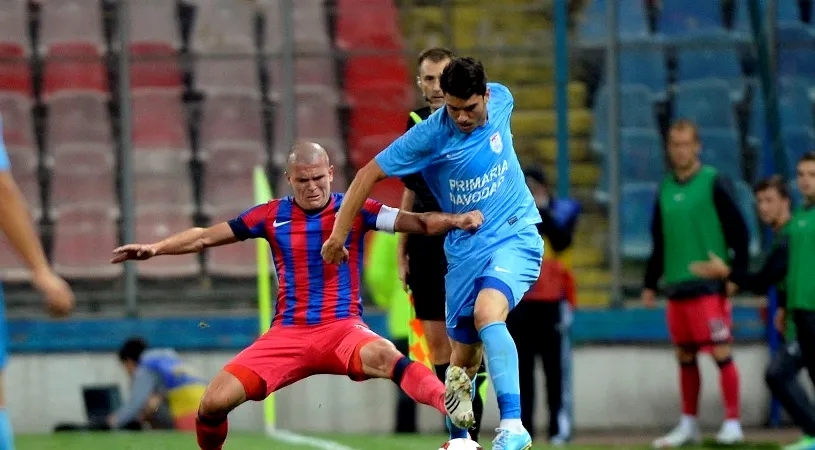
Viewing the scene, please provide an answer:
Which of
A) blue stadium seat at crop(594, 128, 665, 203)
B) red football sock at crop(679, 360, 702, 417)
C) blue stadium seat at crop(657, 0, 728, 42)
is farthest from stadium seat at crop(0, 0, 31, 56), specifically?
red football sock at crop(679, 360, 702, 417)

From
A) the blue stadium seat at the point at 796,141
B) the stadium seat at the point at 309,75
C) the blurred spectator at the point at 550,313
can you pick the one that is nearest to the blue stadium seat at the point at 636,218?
the blue stadium seat at the point at 796,141

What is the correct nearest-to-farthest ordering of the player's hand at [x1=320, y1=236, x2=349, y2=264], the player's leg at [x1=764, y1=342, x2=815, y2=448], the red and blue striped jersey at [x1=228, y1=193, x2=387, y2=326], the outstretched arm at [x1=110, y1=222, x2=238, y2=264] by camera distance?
the player's hand at [x1=320, y1=236, x2=349, y2=264] → the outstretched arm at [x1=110, y1=222, x2=238, y2=264] → the red and blue striped jersey at [x1=228, y1=193, x2=387, y2=326] → the player's leg at [x1=764, y1=342, x2=815, y2=448]

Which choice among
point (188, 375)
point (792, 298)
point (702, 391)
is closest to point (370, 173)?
point (792, 298)

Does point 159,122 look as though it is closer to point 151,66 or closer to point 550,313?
point 151,66

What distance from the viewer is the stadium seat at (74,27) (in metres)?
14.8

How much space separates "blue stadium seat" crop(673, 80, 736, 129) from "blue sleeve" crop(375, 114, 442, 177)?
781 cm

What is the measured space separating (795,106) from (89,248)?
655cm

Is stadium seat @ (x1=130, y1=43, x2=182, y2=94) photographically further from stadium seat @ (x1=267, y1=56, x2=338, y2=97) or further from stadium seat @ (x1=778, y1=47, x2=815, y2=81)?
stadium seat @ (x1=778, y1=47, x2=815, y2=81)

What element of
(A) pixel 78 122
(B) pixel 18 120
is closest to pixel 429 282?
(A) pixel 78 122

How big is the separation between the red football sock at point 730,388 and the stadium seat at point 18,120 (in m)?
6.71

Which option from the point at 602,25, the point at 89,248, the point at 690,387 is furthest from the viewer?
the point at 89,248

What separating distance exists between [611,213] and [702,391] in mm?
1776

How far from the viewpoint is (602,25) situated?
14.4 m

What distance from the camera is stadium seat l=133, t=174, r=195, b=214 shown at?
14.8m
